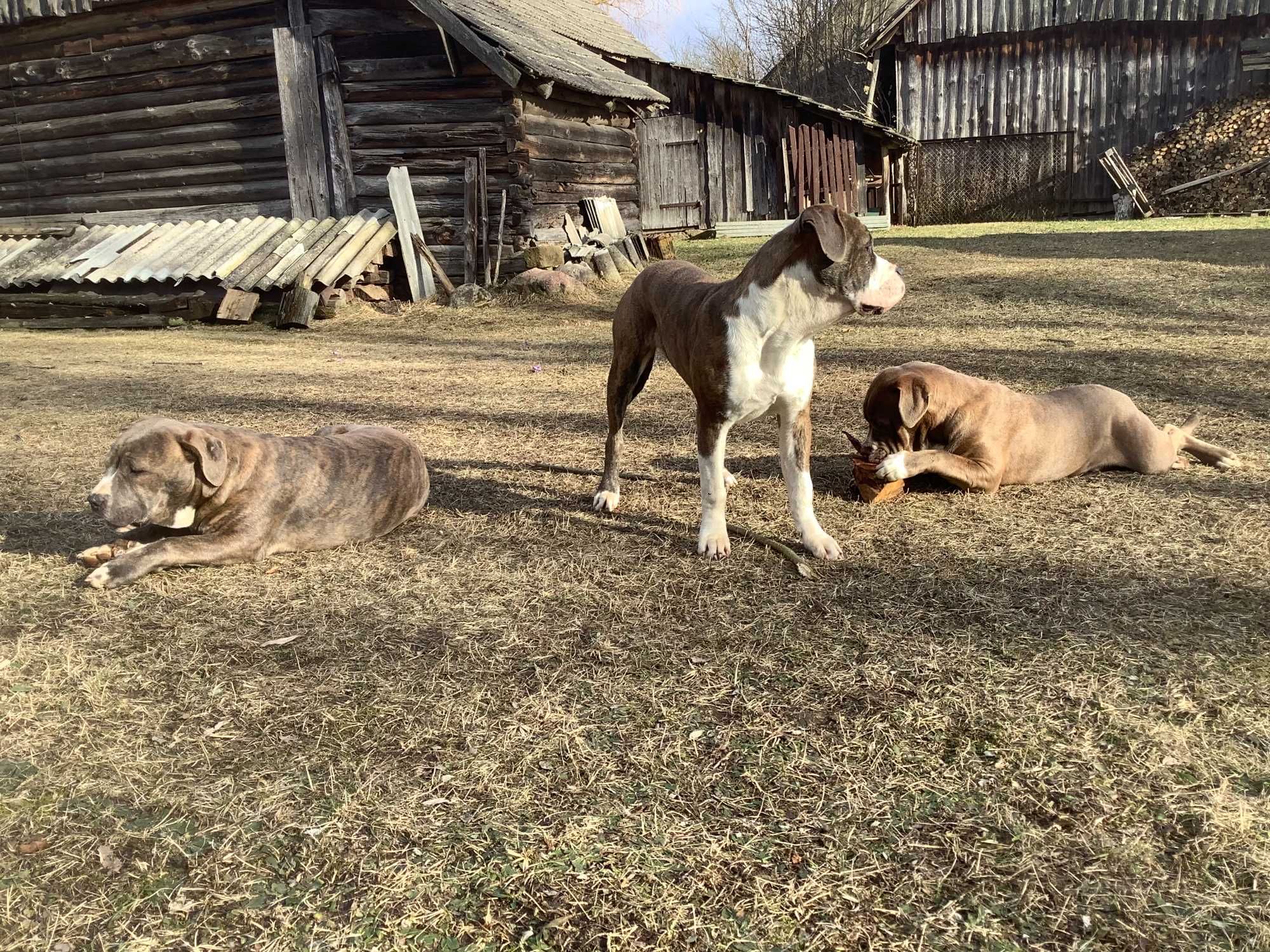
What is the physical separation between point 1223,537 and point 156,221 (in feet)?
51.5

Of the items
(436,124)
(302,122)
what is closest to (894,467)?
(436,124)

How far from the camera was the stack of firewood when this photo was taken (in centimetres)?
2156

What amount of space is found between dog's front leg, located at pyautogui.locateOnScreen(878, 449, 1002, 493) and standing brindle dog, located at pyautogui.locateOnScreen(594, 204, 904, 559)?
1.99ft

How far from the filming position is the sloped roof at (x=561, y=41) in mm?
12703

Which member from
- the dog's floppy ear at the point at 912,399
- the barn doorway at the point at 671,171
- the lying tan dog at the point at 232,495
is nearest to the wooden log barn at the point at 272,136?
the barn doorway at the point at 671,171

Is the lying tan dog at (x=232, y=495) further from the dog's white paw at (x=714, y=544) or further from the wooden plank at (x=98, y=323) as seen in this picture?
the wooden plank at (x=98, y=323)

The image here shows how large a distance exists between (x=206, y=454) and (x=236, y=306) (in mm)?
9320

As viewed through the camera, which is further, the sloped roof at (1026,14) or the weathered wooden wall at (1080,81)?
the weathered wooden wall at (1080,81)

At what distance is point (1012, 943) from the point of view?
193 cm

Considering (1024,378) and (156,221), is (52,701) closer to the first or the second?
(1024,378)

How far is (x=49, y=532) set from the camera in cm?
456

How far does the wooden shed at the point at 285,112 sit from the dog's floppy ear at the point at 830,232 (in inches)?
392

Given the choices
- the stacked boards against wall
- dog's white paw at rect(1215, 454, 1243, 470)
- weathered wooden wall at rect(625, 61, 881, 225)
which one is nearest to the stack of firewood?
weathered wooden wall at rect(625, 61, 881, 225)

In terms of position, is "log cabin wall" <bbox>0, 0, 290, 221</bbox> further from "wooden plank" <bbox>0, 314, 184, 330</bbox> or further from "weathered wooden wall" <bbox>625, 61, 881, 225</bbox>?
"weathered wooden wall" <bbox>625, 61, 881, 225</bbox>
